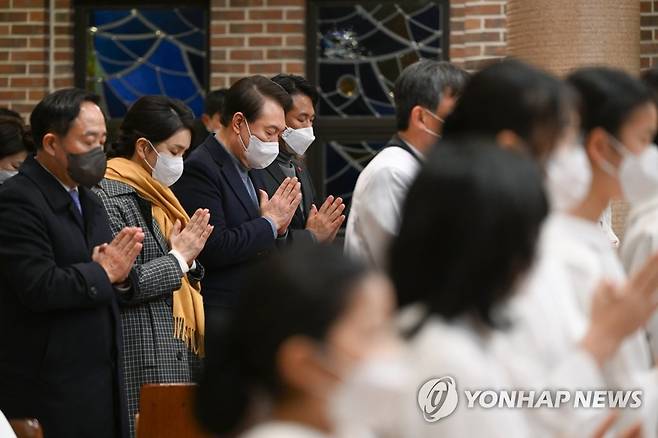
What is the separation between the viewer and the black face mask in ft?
13.6

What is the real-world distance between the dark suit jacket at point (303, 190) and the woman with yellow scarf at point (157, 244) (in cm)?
39

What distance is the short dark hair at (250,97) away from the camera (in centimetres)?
502

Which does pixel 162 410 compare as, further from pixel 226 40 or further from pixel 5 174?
pixel 226 40

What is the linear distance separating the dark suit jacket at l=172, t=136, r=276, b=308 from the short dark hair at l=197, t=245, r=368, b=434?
2803 mm

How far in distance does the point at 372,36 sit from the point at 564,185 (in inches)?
190

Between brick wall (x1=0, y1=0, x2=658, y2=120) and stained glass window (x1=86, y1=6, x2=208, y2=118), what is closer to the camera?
brick wall (x1=0, y1=0, x2=658, y2=120)

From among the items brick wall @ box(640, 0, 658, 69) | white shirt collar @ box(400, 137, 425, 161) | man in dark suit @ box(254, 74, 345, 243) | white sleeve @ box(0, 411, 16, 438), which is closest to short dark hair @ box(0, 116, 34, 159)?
man in dark suit @ box(254, 74, 345, 243)

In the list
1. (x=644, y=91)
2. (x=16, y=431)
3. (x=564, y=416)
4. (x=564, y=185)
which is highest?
(x=644, y=91)

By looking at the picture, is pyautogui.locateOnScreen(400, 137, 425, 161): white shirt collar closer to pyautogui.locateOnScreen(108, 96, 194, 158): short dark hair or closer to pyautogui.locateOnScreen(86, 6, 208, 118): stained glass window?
pyautogui.locateOnScreen(108, 96, 194, 158): short dark hair

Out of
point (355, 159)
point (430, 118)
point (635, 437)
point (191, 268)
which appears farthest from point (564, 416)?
point (355, 159)

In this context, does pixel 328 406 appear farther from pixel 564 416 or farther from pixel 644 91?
pixel 644 91

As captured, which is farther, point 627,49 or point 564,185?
point 627,49

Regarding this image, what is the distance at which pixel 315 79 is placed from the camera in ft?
24.3
